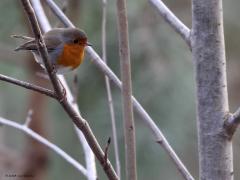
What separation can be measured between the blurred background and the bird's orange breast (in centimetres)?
176

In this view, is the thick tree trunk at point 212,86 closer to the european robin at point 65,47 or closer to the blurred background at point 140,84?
the european robin at point 65,47

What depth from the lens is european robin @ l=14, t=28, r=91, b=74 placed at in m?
2.32

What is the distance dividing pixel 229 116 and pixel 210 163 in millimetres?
126

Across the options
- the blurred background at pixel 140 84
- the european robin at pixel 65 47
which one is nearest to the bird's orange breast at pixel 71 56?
the european robin at pixel 65 47

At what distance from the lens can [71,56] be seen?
2.39 metres

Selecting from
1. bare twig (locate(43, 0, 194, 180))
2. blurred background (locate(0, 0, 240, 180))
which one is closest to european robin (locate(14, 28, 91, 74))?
bare twig (locate(43, 0, 194, 180))

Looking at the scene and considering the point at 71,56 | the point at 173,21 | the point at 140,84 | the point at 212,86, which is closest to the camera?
the point at 212,86

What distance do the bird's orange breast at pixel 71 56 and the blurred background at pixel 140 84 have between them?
1.76 meters

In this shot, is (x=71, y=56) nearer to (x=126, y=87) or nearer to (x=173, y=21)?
(x=173, y=21)

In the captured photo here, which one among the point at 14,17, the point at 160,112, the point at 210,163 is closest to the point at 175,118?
the point at 160,112

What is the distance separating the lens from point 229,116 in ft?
4.26

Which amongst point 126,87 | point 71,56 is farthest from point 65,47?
point 126,87

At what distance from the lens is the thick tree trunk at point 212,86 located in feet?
4.26

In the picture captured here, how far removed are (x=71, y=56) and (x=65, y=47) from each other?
8cm
